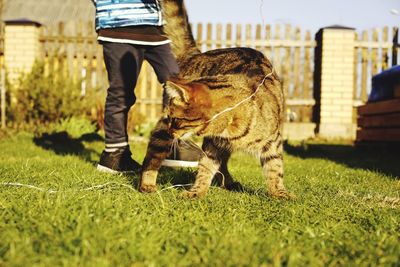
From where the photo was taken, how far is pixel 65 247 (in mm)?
1585

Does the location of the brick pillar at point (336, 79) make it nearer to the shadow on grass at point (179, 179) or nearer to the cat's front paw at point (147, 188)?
the shadow on grass at point (179, 179)

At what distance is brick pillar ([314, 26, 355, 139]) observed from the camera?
985cm

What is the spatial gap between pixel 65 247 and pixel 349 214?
1.60 m

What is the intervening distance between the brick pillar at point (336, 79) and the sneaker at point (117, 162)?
6718mm

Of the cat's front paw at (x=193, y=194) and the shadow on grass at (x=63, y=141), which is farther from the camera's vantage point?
the shadow on grass at (x=63, y=141)

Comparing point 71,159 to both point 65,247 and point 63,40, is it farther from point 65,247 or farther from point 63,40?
point 63,40

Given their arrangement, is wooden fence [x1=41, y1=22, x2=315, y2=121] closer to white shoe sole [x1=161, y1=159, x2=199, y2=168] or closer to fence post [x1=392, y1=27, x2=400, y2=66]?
fence post [x1=392, y1=27, x2=400, y2=66]

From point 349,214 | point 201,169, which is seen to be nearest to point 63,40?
point 201,169

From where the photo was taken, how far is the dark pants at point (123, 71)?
3820mm

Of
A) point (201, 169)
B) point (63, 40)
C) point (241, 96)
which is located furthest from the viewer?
point (63, 40)

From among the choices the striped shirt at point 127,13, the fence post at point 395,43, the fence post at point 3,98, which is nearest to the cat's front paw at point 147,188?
the striped shirt at point 127,13

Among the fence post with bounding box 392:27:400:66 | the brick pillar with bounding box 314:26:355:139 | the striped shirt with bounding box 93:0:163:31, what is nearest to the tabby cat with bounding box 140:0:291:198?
the striped shirt with bounding box 93:0:163:31

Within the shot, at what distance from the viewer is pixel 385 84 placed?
6.54 meters

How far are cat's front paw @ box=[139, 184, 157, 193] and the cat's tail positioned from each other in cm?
115
